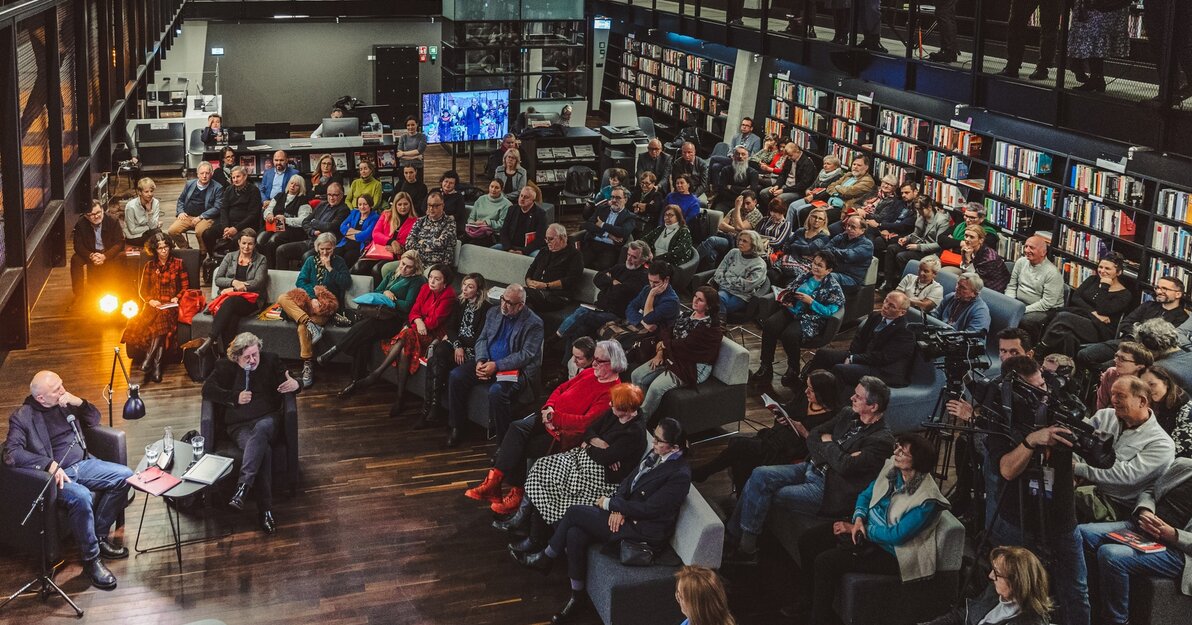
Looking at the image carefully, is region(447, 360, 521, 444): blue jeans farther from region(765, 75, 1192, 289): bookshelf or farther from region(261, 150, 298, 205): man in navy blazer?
region(765, 75, 1192, 289): bookshelf

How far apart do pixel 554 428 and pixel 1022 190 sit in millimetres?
6466

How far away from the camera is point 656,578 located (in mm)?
5574

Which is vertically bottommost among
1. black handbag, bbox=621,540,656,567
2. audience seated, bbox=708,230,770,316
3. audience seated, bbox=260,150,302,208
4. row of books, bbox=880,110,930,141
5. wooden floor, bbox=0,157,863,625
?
wooden floor, bbox=0,157,863,625

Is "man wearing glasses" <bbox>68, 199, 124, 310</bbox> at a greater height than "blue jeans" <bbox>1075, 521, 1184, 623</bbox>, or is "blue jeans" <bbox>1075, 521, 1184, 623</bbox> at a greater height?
"man wearing glasses" <bbox>68, 199, 124, 310</bbox>

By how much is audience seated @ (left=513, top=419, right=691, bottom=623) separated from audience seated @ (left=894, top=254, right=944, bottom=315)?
3.39 meters

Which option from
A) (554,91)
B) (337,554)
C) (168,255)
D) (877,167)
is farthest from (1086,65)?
(554,91)

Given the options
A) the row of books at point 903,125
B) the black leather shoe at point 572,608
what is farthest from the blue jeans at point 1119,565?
the row of books at point 903,125

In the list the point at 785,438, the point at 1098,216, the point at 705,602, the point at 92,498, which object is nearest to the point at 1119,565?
the point at 785,438

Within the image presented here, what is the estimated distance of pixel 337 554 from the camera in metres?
6.38

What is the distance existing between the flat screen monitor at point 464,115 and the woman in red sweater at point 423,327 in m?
6.89

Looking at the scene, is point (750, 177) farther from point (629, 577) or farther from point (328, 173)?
point (629, 577)

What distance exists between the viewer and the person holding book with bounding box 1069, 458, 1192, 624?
5293 millimetres

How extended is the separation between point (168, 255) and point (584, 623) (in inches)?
202

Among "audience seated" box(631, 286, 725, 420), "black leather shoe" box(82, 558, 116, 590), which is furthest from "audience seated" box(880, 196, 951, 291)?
"black leather shoe" box(82, 558, 116, 590)
